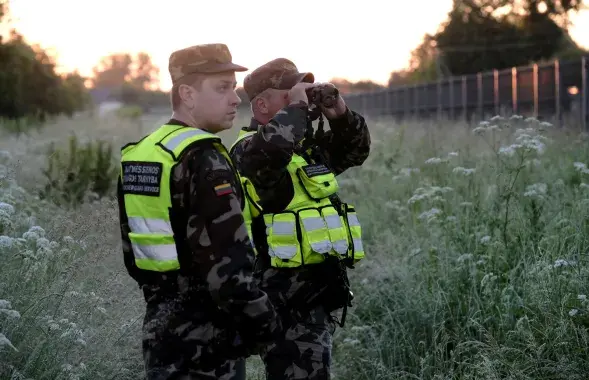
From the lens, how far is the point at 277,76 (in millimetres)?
3795

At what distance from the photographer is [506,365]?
4156 millimetres

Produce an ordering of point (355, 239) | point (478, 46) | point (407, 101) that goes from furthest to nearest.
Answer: point (478, 46) → point (407, 101) → point (355, 239)

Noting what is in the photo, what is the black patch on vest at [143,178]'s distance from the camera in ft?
8.96

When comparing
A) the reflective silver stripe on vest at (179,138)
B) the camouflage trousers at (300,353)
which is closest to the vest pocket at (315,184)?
the camouflage trousers at (300,353)

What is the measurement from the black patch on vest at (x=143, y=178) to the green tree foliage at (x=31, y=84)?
72.2 ft

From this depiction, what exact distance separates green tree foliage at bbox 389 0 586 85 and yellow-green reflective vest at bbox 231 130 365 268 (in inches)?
2085

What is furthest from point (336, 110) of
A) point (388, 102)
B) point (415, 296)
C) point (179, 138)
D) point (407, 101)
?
point (388, 102)

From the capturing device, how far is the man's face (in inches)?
113

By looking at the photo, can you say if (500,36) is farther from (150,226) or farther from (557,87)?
(150,226)

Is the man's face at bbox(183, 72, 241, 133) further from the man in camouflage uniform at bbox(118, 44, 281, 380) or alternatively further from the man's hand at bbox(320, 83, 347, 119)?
the man's hand at bbox(320, 83, 347, 119)

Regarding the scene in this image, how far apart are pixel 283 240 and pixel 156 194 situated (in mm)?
1060

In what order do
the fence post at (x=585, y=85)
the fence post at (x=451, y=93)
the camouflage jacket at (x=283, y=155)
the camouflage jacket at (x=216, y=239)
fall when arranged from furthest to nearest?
the fence post at (x=451, y=93)
the fence post at (x=585, y=85)
the camouflage jacket at (x=283, y=155)
the camouflage jacket at (x=216, y=239)

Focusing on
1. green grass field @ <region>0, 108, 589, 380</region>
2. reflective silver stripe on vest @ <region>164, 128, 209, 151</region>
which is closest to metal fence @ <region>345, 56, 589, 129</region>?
green grass field @ <region>0, 108, 589, 380</region>

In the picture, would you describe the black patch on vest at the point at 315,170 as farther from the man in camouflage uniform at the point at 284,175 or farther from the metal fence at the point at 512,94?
the metal fence at the point at 512,94
